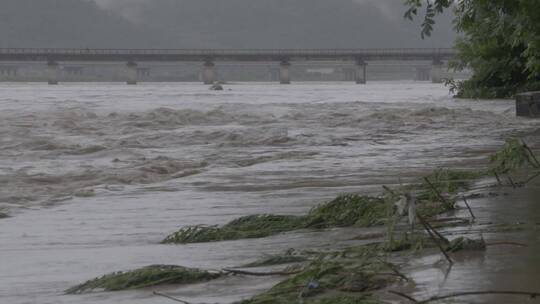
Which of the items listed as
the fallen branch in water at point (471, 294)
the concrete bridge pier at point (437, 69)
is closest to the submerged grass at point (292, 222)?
the fallen branch in water at point (471, 294)

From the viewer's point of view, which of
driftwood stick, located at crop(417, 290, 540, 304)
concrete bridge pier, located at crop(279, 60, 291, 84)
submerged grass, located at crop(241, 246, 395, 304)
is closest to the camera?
driftwood stick, located at crop(417, 290, 540, 304)

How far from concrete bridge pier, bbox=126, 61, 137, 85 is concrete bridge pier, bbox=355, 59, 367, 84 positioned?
3464 cm

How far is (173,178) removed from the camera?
14781mm

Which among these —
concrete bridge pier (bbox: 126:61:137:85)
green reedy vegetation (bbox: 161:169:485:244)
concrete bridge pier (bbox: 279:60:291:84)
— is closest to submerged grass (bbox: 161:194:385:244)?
green reedy vegetation (bbox: 161:169:485:244)

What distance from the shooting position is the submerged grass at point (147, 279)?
19.8ft

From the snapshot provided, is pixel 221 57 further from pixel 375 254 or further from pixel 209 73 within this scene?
pixel 375 254

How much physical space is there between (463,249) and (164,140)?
17.9 metres

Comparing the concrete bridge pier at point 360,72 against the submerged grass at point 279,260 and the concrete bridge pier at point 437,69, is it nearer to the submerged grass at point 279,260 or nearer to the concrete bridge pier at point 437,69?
the concrete bridge pier at point 437,69

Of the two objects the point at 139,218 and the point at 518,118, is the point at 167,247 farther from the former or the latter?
the point at 518,118

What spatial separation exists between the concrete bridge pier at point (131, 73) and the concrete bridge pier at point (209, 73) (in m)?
11.0

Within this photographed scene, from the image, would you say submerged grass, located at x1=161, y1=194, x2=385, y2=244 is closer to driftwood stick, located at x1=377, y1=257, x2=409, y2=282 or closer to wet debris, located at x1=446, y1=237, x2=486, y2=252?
wet debris, located at x1=446, y1=237, x2=486, y2=252

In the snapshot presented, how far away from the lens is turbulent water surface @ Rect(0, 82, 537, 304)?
7379mm

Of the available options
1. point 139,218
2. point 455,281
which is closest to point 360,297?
point 455,281

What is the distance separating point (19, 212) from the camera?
11195 mm
